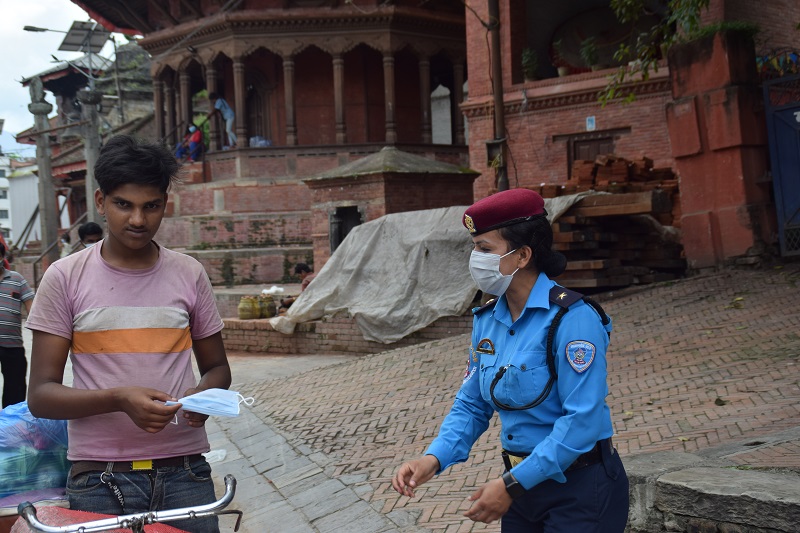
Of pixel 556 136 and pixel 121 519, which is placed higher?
pixel 556 136

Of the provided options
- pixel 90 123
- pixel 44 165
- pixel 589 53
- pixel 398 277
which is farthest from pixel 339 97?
pixel 398 277

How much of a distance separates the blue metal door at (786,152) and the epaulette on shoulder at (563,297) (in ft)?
32.5

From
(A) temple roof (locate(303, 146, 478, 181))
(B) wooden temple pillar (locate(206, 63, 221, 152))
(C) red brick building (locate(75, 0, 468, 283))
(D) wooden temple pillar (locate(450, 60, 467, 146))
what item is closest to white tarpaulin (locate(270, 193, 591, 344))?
(A) temple roof (locate(303, 146, 478, 181))

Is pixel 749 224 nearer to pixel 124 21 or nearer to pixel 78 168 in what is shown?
pixel 124 21

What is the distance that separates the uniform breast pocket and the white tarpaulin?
9.24 metres

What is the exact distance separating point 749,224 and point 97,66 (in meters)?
36.8

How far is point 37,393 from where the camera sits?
269cm

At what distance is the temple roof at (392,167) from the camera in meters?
17.5

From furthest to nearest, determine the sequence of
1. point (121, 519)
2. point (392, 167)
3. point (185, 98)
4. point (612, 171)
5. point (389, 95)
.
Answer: point (185, 98) → point (389, 95) → point (392, 167) → point (612, 171) → point (121, 519)

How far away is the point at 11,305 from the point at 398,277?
23.0ft

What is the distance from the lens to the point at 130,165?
9.05 feet

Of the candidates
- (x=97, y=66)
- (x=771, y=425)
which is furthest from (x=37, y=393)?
(x=97, y=66)

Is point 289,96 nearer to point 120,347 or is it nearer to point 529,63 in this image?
point 529,63

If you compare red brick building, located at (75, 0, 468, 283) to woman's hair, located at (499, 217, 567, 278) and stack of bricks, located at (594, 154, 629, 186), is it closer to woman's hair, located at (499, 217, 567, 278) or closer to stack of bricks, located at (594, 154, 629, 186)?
stack of bricks, located at (594, 154, 629, 186)
